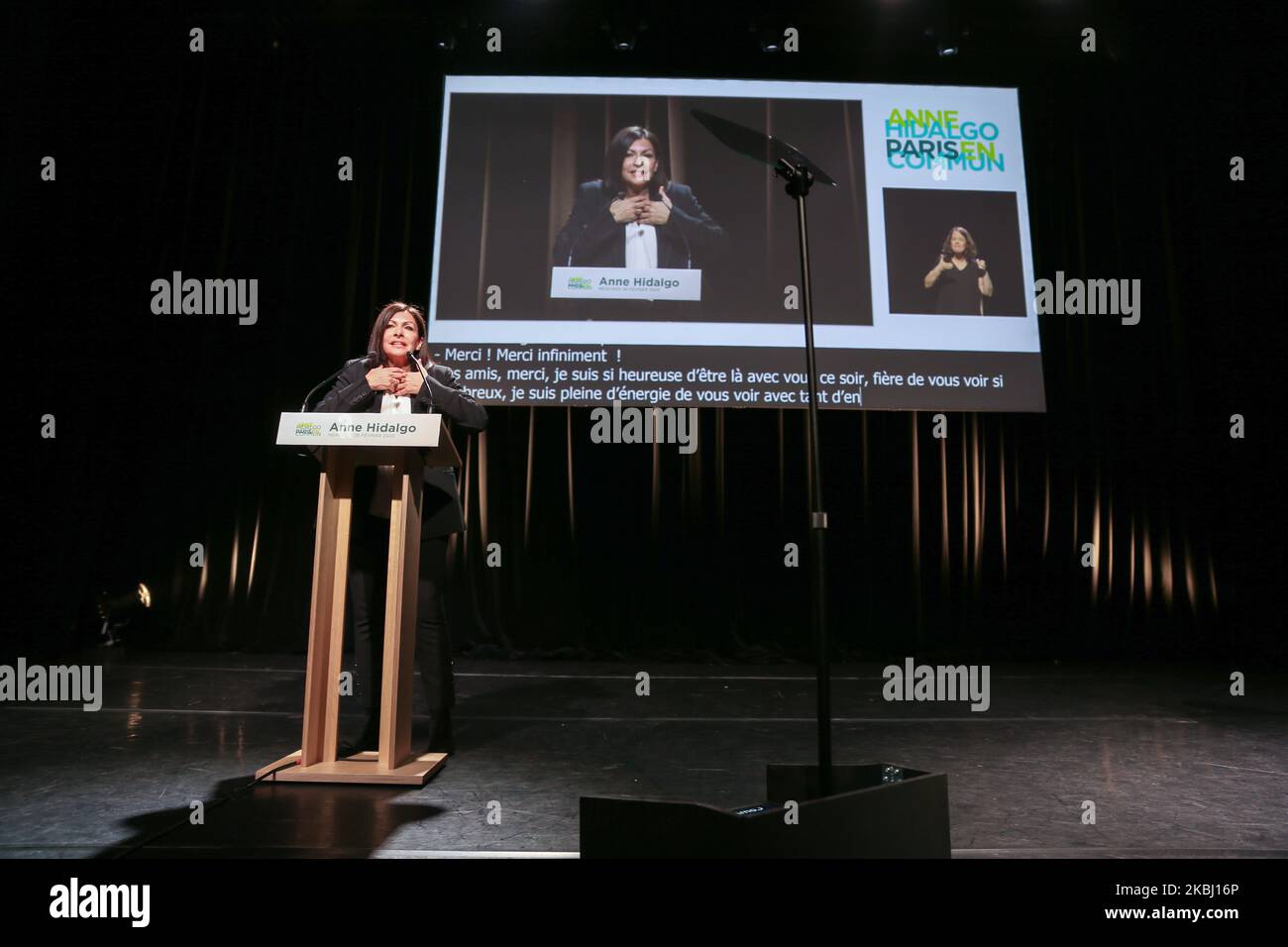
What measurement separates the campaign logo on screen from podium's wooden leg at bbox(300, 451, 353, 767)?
3.29m

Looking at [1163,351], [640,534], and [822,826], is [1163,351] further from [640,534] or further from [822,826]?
[822,826]

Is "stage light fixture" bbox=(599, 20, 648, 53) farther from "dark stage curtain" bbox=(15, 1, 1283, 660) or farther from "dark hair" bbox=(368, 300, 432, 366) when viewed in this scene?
"dark hair" bbox=(368, 300, 432, 366)

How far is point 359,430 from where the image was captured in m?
2.00

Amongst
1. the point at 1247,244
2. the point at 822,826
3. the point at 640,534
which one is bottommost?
the point at 822,826

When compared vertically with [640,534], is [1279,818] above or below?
below

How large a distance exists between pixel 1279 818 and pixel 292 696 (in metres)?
3.07

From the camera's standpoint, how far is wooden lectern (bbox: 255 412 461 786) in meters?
2.01

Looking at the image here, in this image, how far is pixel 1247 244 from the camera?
4.60 meters

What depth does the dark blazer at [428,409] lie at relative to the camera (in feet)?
7.34

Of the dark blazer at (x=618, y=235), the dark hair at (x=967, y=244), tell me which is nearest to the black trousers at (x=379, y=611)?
the dark blazer at (x=618, y=235)

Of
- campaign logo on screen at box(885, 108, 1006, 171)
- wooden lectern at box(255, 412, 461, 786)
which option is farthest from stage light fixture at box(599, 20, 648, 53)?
wooden lectern at box(255, 412, 461, 786)

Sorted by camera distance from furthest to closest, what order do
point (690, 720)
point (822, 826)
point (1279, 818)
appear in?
point (690, 720) < point (1279, 818) < point (822, 826)

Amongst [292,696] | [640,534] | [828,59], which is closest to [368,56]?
[828,59]

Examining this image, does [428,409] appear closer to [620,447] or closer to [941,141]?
[620,447]
